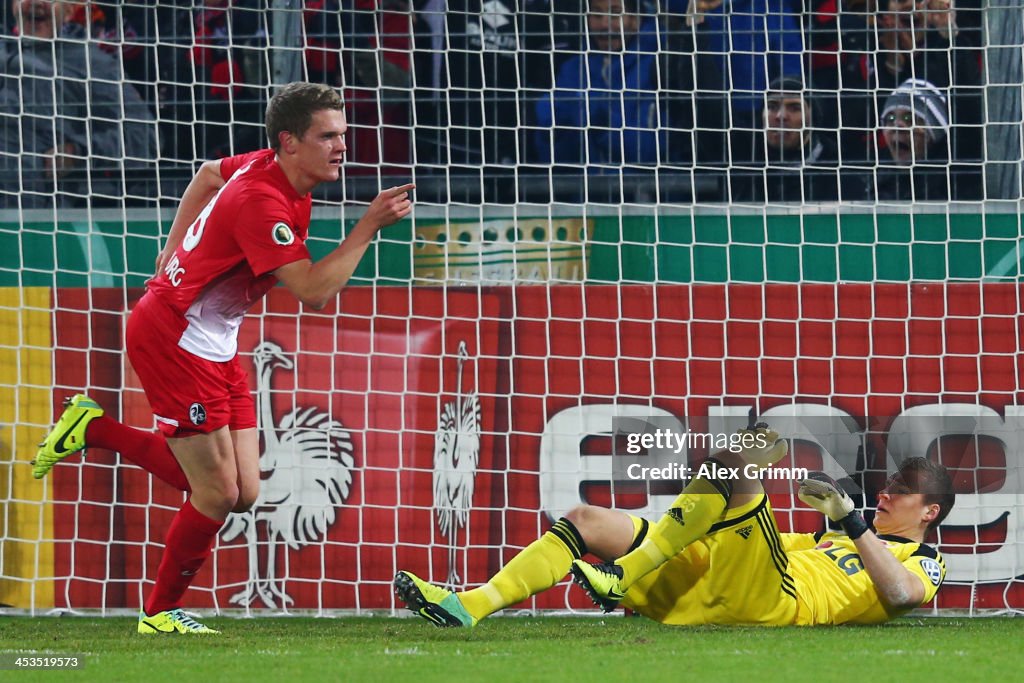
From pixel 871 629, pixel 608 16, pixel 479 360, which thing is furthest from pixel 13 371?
pixel 871 629

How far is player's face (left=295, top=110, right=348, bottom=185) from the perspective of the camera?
4.38 meters

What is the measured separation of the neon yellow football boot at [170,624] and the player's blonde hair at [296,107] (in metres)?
1.44

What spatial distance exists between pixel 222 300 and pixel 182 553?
77 cm

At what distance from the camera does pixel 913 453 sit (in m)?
5.62

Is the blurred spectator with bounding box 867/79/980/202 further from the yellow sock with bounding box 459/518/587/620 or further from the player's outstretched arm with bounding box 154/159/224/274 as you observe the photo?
the player's outstretched arm with bounding box 154/159/224/274

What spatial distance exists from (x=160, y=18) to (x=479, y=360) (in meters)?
2.18

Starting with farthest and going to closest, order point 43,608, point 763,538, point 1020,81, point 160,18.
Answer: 1. point 160,18
2. point 1020,81
3. point 43,608
4. point 763,538

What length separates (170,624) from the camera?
458 centimetres

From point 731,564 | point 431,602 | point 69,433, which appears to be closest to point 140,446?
point 69,433

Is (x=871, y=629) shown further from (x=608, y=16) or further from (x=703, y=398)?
(x=608, y=16)

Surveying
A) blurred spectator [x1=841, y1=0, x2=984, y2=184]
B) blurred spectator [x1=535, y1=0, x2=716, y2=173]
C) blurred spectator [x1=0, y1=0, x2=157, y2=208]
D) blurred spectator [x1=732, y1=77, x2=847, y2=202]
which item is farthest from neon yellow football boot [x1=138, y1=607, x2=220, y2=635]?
blurred spectator [x1=841, y1=0, x2=984, y2=184]

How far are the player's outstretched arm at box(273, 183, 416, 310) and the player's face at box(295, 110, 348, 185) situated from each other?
0.27m

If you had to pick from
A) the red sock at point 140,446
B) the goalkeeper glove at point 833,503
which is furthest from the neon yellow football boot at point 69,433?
the goalkeeper glove at point 833,503

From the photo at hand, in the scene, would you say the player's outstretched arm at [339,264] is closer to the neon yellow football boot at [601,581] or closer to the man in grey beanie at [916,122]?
the neon yellow football boot at [601,581]
